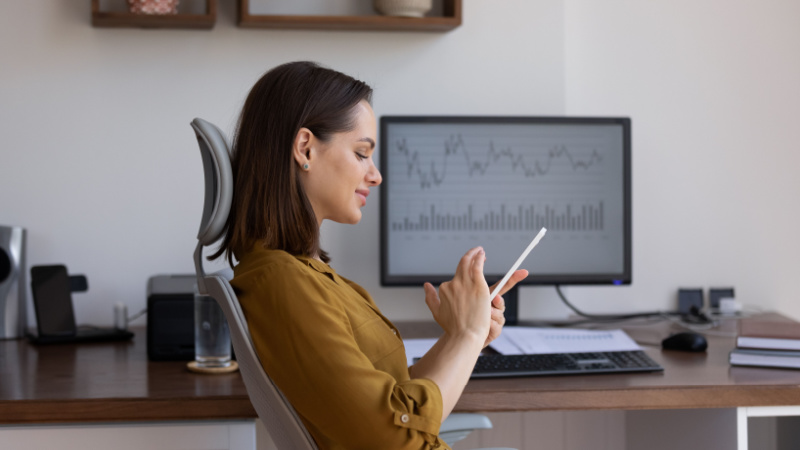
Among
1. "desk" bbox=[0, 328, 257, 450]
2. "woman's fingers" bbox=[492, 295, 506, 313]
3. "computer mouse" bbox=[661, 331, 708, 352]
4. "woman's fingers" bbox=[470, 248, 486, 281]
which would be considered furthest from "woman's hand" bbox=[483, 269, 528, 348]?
"computer mouse" bbox=[661, 331, 708, 352]

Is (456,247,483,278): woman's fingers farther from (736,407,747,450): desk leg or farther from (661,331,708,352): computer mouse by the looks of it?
(661,331,708,352): computer mouse

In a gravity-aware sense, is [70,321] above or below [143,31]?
below

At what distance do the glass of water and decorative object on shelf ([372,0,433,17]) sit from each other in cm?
89

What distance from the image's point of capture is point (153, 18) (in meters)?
2.03

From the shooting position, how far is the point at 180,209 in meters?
2.18

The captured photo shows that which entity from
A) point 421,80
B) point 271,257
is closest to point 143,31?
point 421,80

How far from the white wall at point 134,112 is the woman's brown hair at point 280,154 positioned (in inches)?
37.8

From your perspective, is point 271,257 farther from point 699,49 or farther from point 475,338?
point 699,49

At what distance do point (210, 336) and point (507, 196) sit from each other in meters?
0.83

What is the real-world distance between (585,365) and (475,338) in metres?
0.53

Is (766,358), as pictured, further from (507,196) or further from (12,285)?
(12,285)

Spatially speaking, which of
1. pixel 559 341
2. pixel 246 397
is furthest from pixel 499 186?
pixel 246 397

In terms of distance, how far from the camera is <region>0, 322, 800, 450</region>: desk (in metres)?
1.41

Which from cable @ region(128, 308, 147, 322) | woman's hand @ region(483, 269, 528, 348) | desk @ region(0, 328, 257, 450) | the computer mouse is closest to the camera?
woman's hand @ region(483, 269, 528, 348)
